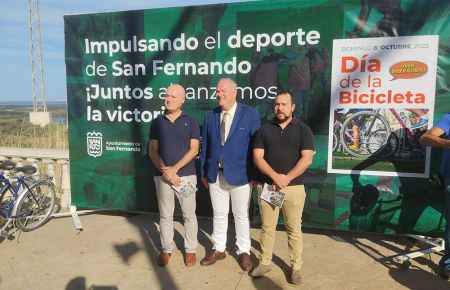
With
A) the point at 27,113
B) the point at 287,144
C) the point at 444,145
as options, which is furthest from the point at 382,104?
the point at 27,113

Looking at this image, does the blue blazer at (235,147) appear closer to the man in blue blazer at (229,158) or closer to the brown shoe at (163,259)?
the man in blue blazer at (229,158)

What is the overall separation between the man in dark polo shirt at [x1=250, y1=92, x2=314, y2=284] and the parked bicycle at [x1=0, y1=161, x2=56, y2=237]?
3185 millimetres

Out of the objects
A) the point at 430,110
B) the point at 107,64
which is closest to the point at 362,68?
the point at 430,110

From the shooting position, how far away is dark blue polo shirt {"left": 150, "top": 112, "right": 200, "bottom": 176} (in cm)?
376

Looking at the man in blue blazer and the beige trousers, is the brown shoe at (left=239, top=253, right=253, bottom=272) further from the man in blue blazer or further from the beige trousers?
the beige trousers

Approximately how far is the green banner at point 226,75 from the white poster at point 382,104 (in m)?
0.09

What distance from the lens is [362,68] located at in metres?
4.10

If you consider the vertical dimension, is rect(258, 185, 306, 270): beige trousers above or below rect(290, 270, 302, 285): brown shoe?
above

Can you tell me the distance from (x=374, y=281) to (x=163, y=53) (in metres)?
3.42

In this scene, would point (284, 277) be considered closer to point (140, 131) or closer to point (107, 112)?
point (140, 131)

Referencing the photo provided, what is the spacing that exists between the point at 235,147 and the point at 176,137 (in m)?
0.58

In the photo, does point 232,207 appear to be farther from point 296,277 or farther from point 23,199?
point 23,199

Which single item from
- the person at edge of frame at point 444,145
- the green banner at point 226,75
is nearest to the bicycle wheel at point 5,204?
the green banner at point 226,75

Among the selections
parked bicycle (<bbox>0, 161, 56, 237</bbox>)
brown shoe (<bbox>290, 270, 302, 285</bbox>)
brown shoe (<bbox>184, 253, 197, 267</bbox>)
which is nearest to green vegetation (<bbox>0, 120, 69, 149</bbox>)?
parked bicycle (<bbox>0, 161, 56, 237</bbox>)
